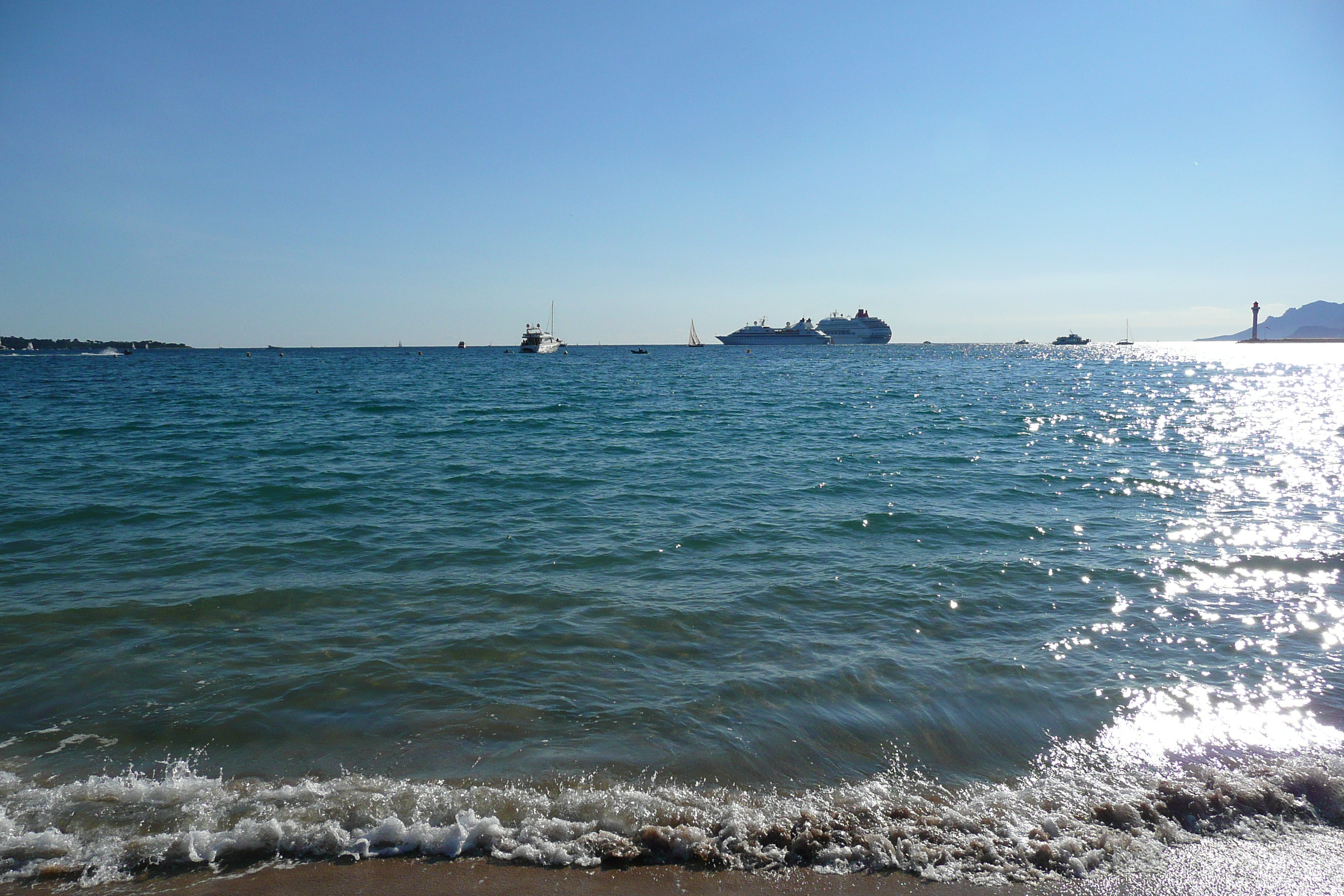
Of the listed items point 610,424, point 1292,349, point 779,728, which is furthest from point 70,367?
point 1292,349

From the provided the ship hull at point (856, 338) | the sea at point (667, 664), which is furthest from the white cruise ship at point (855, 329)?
the sea at point (667, 664)

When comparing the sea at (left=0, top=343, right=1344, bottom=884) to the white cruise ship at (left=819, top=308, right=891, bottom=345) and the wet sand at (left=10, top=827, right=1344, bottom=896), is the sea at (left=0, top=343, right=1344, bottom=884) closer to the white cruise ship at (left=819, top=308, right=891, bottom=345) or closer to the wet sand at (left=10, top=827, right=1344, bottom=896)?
the wet sand at (left=10, top=827, right=1344, bottom=896)

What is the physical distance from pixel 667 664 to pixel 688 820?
202 cm

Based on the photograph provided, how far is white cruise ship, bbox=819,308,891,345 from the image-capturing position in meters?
159

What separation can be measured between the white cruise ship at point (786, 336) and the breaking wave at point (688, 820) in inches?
5899

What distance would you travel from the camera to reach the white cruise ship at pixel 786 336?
15000 centimetres

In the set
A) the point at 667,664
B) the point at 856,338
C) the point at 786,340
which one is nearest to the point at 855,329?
the point at 856,338

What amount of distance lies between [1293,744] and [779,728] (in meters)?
3.36

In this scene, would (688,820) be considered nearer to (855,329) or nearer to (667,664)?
(667,664)

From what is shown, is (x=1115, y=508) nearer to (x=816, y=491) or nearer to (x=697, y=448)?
(x=816, y=491)

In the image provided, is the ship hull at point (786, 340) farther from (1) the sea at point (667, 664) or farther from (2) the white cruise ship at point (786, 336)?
(1) the sea at point (667, 664)

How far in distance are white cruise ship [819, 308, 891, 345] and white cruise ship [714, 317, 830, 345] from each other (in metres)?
5.01

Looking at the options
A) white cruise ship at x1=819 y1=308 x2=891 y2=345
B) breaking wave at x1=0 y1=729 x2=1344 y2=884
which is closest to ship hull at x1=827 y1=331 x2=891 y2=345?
white cruise ship at x1=819 y1=308 x2=891 y2=345

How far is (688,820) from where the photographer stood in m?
3.85
